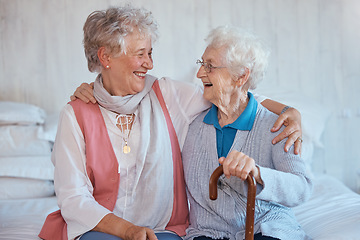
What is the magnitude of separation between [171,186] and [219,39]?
62 cm

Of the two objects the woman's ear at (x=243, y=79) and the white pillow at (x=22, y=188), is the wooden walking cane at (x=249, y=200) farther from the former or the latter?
the white pillow at (x=22, y=188)

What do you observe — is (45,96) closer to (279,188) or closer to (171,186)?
(171,186)

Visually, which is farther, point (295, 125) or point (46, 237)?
point (46, 237)

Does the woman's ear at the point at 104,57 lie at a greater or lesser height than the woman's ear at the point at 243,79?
greater

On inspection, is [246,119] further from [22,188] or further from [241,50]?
[22,188]

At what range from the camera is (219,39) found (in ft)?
5.62

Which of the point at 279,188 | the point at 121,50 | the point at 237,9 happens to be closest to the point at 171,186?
the point at 279,188

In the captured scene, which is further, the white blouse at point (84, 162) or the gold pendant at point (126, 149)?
the gold pendant at point (126, 149)

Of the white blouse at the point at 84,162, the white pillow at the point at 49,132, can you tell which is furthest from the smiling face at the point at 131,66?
the white pillow at the point at 49,132

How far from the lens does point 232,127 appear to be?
1668 millimetres

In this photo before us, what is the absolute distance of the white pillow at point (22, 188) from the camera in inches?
99.0

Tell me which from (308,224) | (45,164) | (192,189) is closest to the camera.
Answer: (192,189)

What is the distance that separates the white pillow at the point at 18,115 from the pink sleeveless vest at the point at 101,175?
1.03 m

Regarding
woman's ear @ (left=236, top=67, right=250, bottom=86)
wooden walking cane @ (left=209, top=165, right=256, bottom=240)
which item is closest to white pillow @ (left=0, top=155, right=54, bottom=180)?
woman's ear @ (left=236, top=67, right=250, bottom=86)
